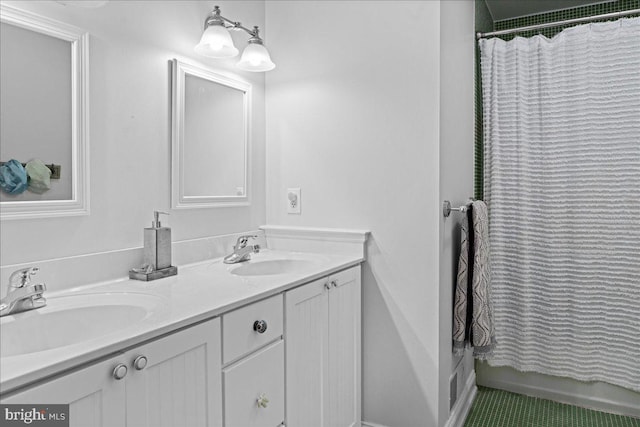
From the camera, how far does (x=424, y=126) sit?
77.0 inches

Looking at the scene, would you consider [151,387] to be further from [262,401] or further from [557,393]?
[557,393]

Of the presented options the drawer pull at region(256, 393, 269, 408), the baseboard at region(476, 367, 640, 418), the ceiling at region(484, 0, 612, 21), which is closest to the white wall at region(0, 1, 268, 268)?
the drawer pull at region(256, 393, 269, 408)

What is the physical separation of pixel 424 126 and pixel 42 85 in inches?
55.7

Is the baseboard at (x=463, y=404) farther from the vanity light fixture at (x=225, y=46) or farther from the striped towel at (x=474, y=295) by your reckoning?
the vanity light fixture at (x=225, y=46)

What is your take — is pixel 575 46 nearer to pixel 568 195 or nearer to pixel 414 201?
pixel 568 195

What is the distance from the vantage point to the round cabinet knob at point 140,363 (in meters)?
0.98

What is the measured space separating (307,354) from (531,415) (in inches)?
57.8

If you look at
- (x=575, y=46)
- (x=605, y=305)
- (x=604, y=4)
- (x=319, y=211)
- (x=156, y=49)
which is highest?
(x=604, y=4)

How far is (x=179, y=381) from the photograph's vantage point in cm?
110

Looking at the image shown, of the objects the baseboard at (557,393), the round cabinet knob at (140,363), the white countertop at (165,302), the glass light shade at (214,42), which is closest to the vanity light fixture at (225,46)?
the glass light shade at (214,42)

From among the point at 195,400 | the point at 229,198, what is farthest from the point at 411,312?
the point at 195,400

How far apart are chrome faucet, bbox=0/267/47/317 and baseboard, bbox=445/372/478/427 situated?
1.76m

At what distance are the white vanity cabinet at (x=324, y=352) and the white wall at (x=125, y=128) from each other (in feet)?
2.05

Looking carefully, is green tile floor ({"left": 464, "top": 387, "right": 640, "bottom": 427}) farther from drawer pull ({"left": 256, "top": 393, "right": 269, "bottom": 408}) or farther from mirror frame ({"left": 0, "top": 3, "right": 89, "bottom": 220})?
mirror frame ({"left": 0, "top": 3, "right": 89, "bottom": 220})
